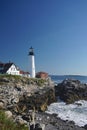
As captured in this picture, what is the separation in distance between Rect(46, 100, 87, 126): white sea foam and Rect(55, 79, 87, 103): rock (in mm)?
1421

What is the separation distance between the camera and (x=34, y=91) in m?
41.1

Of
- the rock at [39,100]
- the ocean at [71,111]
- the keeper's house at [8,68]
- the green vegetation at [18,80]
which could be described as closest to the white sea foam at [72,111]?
the ocean at [71,111]

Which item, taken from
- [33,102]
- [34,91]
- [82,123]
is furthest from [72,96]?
[82,123]

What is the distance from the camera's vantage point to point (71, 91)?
42.1m

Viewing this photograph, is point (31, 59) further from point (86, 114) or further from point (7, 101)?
point (86, 114)

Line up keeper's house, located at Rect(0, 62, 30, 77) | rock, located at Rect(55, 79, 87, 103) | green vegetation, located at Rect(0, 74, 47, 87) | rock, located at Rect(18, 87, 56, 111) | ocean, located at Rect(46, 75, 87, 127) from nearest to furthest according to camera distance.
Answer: ocean, located at Rect(46, 75, 87, 127) < rock, located at Rect(18, 87, 56, 111) < rock, located at Rect(55, 79, 87, 103) < green vegetation, located at Rect(0, 74, 47, 87) < keeper's house, located at Rect(0, 62, 30, 77)

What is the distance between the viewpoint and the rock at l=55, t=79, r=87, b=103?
4083cm

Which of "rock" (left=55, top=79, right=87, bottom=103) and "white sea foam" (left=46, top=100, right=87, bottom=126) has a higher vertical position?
"rock" (left=55, top=79, right=87, bottom=103)

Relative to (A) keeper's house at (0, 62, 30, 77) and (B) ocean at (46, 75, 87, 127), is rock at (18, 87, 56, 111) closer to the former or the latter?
(B) ocean at (46, 75, 87, 127)

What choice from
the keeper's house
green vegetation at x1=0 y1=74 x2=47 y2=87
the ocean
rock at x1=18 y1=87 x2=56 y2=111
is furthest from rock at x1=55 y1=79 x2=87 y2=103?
the keeper's house

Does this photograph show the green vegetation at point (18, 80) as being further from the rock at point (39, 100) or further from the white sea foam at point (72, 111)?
the white sea foam at point (72, 111)

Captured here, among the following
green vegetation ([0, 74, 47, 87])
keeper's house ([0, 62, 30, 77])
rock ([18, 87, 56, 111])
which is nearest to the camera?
rock ([18, 87, 56, 111])

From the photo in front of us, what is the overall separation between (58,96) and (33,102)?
9499 mm

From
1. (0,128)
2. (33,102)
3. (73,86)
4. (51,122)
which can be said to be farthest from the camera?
(73,86)
